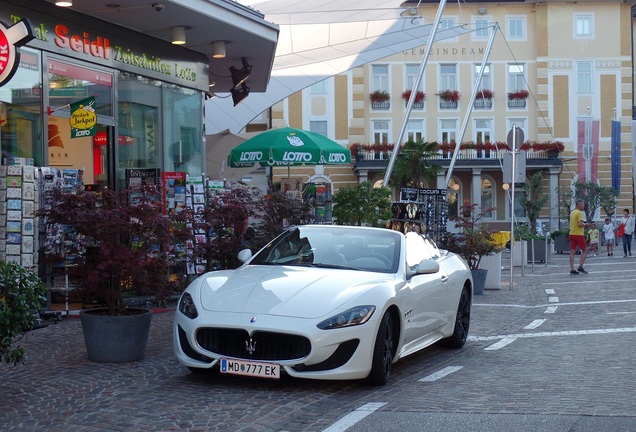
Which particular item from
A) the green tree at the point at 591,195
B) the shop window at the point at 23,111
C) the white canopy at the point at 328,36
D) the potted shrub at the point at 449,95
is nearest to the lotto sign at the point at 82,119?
the shop window at the point at 23,111

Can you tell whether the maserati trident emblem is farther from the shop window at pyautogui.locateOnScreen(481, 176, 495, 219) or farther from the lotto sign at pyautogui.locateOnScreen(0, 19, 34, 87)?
the shop window at pyautogui.locateOnScreen(481, 176, 495, 219)

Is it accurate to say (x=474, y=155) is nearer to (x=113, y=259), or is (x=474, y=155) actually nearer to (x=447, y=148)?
(x=447, y=148)

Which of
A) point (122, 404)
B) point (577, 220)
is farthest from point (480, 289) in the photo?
point (122, 404)

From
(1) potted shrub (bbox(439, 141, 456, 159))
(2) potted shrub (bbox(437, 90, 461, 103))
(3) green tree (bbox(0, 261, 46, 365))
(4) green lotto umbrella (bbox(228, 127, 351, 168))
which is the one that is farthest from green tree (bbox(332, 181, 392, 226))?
(2) potted shrub (bbox(437, 90, 461, 103))

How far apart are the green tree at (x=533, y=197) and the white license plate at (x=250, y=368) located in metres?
44.5

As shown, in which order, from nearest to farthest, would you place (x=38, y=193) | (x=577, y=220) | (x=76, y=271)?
1. (x=76, y=271)
2. (x=38, y=193)
3. (x=577, y=220)

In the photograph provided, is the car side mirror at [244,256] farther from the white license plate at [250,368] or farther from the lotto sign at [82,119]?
the lotto sign at [82,119]

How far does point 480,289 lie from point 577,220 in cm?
→ 740

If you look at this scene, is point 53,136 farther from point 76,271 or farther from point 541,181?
point 541,181

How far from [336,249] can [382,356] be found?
1.60 m

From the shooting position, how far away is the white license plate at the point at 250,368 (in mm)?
7543

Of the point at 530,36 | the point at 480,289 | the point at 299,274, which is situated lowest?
the point at 480,289

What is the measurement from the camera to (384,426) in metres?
6.46

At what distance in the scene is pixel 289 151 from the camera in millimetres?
18703
